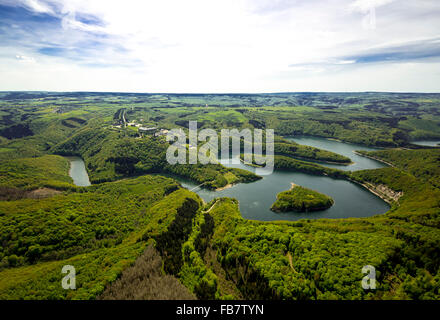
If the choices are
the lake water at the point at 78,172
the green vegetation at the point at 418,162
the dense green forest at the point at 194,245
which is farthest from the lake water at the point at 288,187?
the lake water at the point at 78,172

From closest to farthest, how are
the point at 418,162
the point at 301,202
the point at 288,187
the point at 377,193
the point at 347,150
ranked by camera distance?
the point at 301,202, the point at 377,193, the point at 288,187, the point at 418,162, the point at 347,150

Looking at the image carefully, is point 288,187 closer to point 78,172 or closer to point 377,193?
point 377,193

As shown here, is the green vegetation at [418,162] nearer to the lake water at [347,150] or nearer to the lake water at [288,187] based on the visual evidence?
the lake water at [347,150]

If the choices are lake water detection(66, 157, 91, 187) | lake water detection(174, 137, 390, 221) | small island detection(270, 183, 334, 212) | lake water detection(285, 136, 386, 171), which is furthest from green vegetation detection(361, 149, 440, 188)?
lake water detection(66, 157, 91, 187)

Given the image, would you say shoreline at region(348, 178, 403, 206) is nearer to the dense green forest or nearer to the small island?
the dense green forest

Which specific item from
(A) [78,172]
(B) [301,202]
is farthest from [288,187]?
(A) [78,172]
